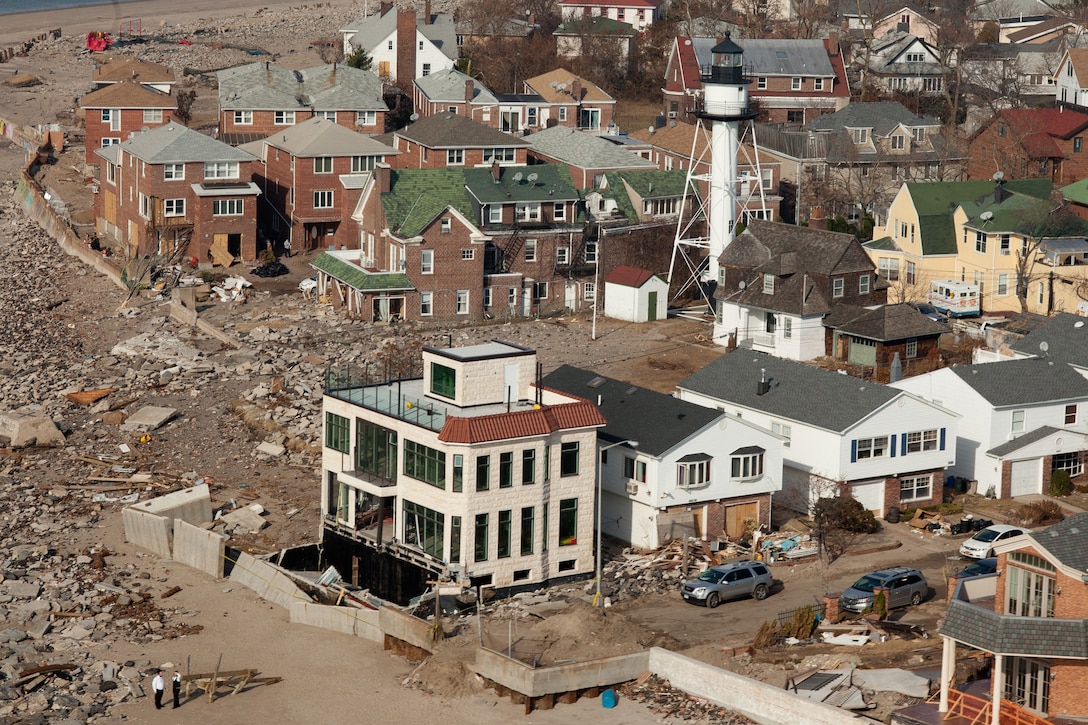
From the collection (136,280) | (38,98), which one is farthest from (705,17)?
(136,280)

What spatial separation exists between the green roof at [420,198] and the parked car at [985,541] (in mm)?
34665

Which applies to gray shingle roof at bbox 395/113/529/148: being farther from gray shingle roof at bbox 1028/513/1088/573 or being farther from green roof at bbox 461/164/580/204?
gray shingle roof at bbox 1028/513/1088/573

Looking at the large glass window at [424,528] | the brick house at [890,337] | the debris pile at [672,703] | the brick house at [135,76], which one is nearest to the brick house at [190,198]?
the brick house at [135,76]

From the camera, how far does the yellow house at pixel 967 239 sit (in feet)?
264

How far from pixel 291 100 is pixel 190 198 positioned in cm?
1805

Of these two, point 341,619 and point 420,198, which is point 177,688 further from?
Answer: point 420,198

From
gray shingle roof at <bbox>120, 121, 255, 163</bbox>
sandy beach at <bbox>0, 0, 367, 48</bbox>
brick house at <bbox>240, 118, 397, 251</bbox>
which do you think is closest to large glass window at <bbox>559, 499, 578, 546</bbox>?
brick house at <bbox>240, 118, 397, 251</bbox>

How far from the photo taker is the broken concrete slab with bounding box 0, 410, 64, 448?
2532 inches

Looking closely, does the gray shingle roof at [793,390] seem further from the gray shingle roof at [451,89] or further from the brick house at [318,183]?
the gray shingle roof at [451,89]

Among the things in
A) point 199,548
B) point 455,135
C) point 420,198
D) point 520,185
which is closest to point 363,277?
point 420,198

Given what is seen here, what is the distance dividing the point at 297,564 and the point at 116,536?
636cm

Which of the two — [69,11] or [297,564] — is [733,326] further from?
[69,11]

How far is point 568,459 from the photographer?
50.3 meters

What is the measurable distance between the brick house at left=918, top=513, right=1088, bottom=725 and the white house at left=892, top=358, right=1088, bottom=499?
20369 millimetres
